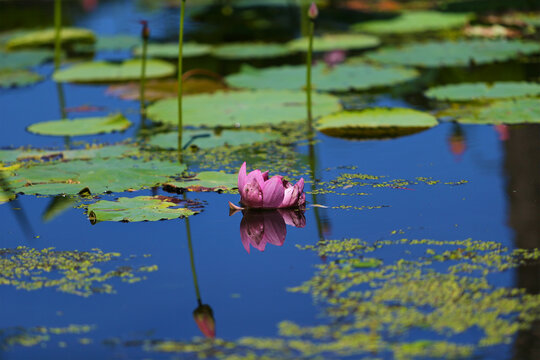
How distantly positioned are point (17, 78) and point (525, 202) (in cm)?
383

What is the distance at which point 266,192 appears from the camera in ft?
7.73

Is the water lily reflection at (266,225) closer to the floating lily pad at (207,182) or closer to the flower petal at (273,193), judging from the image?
the flower petal at (273,193)

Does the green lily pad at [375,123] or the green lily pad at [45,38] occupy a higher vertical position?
the green lily pad at [45,38]

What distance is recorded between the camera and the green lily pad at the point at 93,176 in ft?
8.52

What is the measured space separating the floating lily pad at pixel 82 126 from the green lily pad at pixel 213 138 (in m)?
0.29

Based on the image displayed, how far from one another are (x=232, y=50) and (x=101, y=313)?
4.62 m

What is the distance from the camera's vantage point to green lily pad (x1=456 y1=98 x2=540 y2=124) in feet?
11.1

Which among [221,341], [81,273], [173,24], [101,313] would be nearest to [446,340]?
[221,341]

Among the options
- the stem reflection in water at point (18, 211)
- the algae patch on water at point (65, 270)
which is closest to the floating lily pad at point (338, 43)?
the stem reflection in water at point (18, 211)

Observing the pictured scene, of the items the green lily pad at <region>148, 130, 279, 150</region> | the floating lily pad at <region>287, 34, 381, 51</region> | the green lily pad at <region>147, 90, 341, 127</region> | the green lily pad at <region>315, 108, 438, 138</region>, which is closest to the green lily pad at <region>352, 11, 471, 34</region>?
the floating lily pad at <region>287, 34, 381, 51</region>

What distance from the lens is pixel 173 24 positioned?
8.19m

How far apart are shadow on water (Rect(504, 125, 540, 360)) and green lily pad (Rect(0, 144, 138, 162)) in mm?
1509

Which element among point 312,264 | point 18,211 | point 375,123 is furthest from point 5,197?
point 375,123

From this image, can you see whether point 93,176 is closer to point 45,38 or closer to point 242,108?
point 242,108
